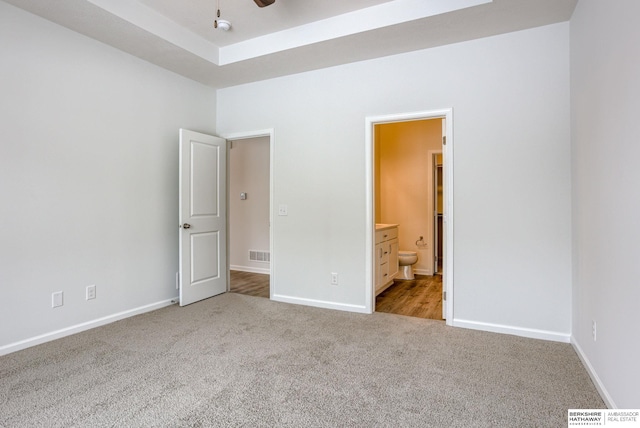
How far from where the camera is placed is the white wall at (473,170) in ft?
9.36

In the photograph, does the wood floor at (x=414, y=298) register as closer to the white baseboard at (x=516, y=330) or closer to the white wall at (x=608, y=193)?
the white baseboard at (x=516, y=330)

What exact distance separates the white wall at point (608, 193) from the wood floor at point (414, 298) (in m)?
1.36

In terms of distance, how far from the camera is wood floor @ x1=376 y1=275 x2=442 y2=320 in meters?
3.66

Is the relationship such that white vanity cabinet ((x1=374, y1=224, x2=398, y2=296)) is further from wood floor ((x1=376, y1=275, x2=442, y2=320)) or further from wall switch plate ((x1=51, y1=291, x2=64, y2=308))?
wall switch plate ((x1=51, y1=291, x2=64, y2=308))

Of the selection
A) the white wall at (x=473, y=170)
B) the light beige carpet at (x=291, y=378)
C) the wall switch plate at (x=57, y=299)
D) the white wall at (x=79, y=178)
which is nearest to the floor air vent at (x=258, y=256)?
the white wall at (x=473, y=170)

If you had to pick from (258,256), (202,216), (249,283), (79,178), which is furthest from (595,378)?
(258,256)

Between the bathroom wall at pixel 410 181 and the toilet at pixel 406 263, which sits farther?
the bathroom wall at pixel 410 181

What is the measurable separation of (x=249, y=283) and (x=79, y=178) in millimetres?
2659

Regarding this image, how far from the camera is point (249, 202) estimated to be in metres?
6.06

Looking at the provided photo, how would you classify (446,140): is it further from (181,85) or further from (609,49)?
(181,85)

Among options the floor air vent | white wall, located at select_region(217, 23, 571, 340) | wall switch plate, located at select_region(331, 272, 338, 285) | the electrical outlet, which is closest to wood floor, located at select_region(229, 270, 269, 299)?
the floor air vent

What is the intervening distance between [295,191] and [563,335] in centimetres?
285

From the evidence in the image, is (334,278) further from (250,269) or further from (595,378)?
(250,269)

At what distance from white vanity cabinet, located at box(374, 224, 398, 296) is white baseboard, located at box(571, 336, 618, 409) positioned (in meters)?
1.99
